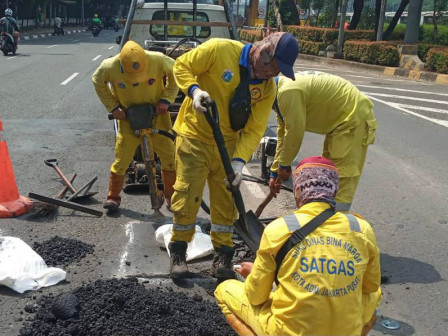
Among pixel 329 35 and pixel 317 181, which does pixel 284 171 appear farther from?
pixel 329 35

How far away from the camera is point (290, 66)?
155 inches

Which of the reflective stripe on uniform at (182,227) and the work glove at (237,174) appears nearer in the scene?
the work glove at (237,174)

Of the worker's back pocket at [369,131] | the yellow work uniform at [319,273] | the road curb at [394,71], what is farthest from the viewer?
the road curb at [394,71]

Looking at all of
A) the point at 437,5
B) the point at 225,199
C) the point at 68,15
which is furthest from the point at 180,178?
the point at 68,15

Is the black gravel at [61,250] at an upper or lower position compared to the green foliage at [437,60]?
lower

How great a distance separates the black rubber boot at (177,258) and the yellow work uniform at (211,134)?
53 mm

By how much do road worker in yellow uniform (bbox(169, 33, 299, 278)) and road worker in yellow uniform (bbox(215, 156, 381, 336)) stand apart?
1.24m

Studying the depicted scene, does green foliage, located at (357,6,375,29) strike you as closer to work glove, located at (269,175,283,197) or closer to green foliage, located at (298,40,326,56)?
green foliage, located at (298,40,326,56)

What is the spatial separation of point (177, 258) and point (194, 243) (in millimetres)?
554

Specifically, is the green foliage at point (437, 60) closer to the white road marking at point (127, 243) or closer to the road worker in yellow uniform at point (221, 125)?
the white road marking at point (127, 243)

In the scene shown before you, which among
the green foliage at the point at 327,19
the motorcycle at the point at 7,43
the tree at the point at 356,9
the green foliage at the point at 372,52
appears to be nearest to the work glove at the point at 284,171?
the green foliage at the point at 372,52

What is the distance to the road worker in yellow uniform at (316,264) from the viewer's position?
8.60 ft

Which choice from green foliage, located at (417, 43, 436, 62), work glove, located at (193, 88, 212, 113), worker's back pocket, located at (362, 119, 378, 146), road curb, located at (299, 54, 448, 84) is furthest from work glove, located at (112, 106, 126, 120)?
green foliage, located at (417, 43, 436, 62)

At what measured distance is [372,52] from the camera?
77.5 ft
